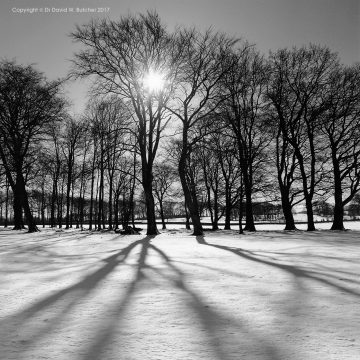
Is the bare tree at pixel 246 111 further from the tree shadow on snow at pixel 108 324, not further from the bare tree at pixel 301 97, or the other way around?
the tree shadow on snow at pixel 108 324

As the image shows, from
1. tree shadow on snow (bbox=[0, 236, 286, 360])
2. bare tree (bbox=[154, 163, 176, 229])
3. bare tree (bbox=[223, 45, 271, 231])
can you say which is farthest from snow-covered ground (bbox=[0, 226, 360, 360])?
bare tree (bbox=[154, 163, 176, 229])

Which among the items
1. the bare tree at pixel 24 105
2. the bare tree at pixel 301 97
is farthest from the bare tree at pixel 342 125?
the bare tree at pixel 24 105

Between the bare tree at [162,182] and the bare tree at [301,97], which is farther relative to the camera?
the bare tree at [162,182]

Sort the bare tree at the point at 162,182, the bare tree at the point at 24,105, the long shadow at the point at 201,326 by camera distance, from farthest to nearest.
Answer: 1. the bare tree at the point at 162,182
2. the bare tree at the point at 24,105
3. the long shadow at the point at 201,326

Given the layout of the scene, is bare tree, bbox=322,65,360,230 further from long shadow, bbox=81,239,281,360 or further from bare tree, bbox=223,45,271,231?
long shadow, bbox=81,239,281,360

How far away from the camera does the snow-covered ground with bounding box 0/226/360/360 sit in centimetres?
260

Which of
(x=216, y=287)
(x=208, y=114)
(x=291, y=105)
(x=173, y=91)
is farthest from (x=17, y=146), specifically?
(x=216, y=287)

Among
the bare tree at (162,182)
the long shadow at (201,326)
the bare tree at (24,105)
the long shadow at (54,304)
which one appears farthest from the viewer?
the bare tree at (162,182)

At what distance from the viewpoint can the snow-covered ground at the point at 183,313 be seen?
260 centimetres

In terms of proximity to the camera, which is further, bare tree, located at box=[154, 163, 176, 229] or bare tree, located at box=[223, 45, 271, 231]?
bare tree, located at box=[154, 163, 176, 229]

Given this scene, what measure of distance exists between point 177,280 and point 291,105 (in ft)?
76.3

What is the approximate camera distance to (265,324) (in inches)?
123

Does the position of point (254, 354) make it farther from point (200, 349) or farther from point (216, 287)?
point (216, 287)

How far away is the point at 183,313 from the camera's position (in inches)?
138
